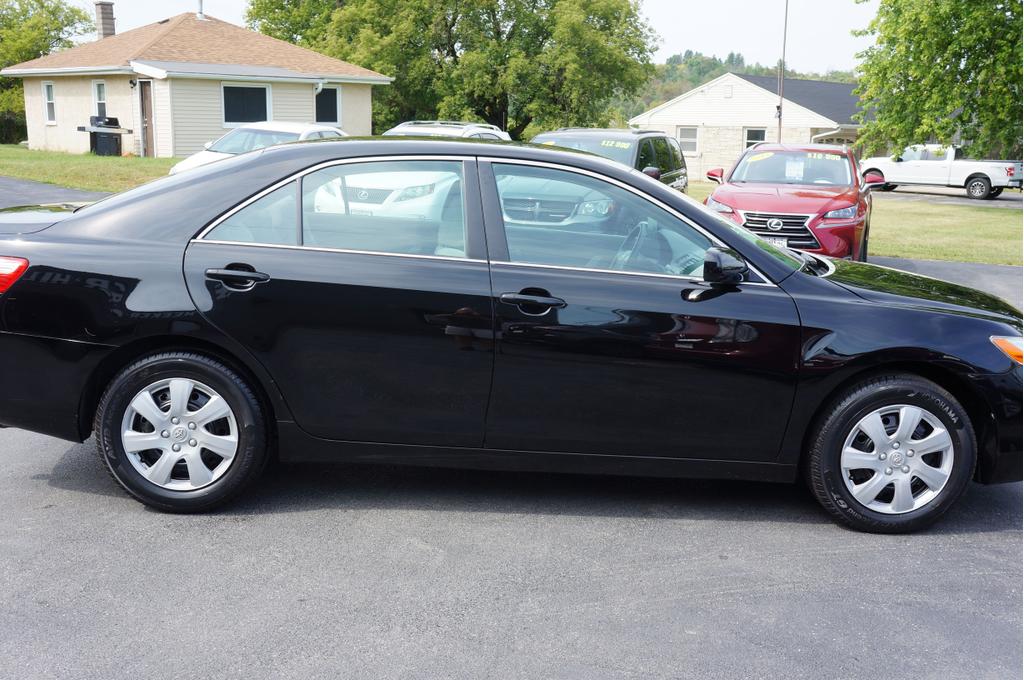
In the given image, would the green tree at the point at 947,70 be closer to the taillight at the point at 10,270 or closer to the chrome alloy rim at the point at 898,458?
the chrome alloy rim at the point at 898,458

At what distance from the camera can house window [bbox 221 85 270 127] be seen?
32.6 meters

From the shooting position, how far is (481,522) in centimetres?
447

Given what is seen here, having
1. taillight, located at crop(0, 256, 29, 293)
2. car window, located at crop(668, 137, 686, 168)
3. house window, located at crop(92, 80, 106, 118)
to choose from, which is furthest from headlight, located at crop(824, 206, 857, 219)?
house window, located at crop(92, 80, 106, 118)

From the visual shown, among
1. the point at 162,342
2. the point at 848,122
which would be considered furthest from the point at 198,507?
the point at 848,122

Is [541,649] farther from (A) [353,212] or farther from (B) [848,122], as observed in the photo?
(B) [848,122]

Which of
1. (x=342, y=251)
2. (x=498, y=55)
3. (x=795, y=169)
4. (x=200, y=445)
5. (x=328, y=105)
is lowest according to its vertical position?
(x=200, y=445)

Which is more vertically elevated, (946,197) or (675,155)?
(675,155)

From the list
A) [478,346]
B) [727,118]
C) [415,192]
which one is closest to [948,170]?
[727,118]

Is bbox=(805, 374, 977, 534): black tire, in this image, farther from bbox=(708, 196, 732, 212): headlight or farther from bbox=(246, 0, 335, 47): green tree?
bbox=(246, 0, 335, 47): green tree

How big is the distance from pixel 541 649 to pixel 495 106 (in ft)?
156

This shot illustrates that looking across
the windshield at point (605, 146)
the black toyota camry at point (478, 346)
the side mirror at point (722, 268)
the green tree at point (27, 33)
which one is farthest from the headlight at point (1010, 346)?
the green tree at point (27, 33)

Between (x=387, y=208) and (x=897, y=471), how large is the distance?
8.25 feet

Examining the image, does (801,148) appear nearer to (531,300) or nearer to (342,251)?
(531,300)

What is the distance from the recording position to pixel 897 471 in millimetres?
4387
